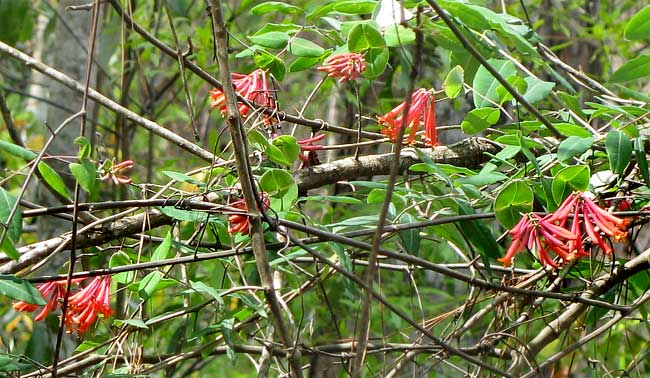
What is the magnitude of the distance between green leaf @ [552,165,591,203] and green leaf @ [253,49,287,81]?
56 centimetres

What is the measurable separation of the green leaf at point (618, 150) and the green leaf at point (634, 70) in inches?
6.9

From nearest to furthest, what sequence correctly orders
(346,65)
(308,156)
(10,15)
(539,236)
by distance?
1. (539,236)
2. (346,65)
3. (308,156)
4. (10,15)

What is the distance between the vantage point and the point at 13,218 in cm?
117

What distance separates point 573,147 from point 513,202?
0.13 meters

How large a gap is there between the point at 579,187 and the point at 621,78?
0.77ft

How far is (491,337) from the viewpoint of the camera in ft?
5.26

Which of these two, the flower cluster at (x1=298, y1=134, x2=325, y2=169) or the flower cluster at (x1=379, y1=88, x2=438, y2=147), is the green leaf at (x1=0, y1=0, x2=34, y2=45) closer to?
the flower cluster at (x1=298, y1=134, x2=325, y2=169)

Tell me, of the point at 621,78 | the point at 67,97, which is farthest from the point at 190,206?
the point at 67,97

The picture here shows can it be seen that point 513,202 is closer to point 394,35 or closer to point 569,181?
point 569,181

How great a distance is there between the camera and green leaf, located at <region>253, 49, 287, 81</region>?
1.57 m

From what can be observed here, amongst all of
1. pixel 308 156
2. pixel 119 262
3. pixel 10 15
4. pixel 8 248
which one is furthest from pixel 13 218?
pixel 10 15

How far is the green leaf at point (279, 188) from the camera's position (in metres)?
1.31

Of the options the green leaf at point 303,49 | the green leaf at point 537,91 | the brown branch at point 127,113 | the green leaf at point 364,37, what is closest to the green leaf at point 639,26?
the green leaf at point 537,91

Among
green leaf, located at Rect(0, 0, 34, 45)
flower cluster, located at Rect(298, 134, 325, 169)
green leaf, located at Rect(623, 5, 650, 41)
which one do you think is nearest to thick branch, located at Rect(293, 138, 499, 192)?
flower cluster, located at Rect(298, 134, 325, 169)
